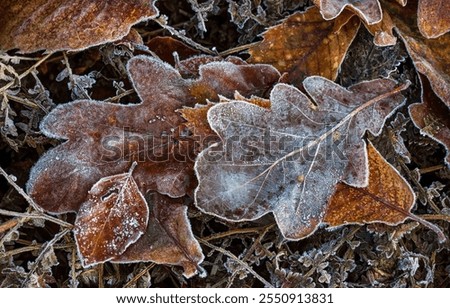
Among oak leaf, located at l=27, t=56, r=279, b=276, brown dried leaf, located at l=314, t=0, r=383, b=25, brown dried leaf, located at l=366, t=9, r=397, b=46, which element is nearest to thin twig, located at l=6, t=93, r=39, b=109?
oak leaf, located at l=27, t=56, r=279, b=276

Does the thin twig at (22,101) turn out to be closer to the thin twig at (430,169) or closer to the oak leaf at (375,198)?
the oak leaf at (375,198)

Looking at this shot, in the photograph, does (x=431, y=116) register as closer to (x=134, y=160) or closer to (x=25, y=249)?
(x=134, y=160)

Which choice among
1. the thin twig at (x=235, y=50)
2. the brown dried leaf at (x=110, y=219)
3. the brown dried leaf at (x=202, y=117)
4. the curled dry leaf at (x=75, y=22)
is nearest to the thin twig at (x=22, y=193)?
the brown dried leaf at (x=110, y=219)

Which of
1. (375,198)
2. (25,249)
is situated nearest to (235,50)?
(375,198)

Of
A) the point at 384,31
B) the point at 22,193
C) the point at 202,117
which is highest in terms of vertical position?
the point at 384,31

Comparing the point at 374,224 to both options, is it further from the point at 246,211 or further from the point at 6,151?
the point at 6,151

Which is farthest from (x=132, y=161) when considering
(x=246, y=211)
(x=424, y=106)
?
(x=424, y=106)
